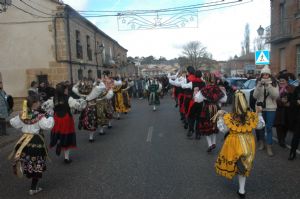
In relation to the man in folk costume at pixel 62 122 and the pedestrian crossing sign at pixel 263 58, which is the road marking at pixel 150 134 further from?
the pedestrian crossing sign at pixel 263 58

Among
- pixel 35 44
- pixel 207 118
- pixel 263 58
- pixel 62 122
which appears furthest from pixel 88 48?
pixel 207 118

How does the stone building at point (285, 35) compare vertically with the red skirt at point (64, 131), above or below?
above

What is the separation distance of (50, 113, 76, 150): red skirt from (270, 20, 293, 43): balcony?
18.9 meters

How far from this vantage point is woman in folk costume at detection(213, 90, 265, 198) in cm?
446

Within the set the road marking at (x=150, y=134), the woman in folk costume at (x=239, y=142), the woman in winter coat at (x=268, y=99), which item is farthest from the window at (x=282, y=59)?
the woman in folk costume at (x=239, y=142)

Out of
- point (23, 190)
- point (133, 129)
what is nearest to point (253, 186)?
point (23, 190)

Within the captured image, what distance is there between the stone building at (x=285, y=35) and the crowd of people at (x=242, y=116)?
48.2 feet

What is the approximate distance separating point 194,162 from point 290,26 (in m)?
18.5

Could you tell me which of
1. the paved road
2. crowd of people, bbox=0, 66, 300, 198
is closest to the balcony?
crowd of people, bbox=0, 66, 300, 198

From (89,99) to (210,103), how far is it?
3.24m

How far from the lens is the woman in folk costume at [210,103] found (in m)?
7.02

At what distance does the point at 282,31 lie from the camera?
22703 millimetres

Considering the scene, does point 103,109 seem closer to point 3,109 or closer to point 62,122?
point 62,122

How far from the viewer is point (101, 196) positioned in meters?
4.82
